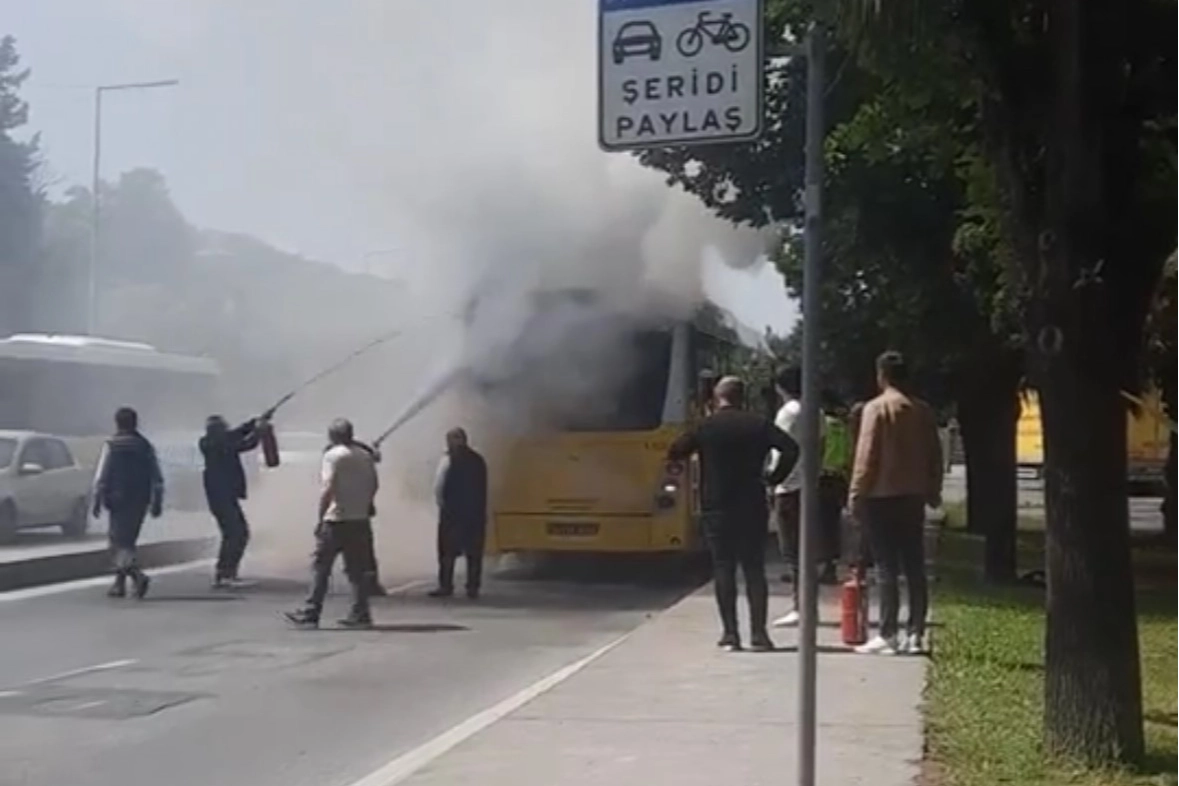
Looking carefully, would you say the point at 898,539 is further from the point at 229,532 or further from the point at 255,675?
the point at 229,532

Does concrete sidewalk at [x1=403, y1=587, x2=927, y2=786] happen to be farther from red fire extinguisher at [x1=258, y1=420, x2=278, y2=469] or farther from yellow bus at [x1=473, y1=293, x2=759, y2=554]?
red fire extinguisher at [x1=258, y1=420, x2=278, y2=469]

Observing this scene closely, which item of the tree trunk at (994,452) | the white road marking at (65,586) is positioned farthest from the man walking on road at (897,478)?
the white road marking at (65,586)

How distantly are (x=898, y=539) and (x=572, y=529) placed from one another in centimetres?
798

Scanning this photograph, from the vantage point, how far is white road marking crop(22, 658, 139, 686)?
1198cm

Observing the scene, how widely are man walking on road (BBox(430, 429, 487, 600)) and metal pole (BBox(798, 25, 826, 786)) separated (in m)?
11.5

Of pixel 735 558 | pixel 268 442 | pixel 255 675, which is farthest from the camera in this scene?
pixel 268 442

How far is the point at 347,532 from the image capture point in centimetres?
1498

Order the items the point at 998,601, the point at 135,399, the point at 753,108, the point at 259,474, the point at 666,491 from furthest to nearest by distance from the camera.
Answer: the point at 135,399 < the point at 259,474 < the point at 666,491 < the point at 998,601 < the point at 753,108

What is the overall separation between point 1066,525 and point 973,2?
211 cm

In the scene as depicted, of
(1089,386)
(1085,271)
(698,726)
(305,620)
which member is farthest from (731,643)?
(1085,271)

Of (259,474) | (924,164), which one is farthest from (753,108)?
(259,474)

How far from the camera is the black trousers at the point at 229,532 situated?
61.2 feet

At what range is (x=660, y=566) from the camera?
22000mm

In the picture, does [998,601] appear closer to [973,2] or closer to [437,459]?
[437,459]
